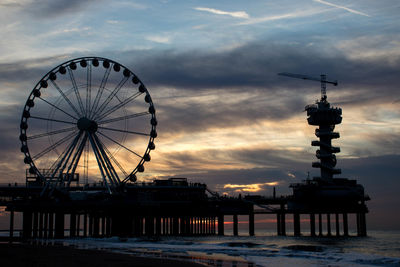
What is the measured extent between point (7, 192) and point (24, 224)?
548 inches

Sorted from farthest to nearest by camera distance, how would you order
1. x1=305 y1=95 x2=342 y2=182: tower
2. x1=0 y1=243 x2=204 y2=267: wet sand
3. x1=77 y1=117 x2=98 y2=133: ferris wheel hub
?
x1=305 y1=95 x2=342 y2=182: tower, x1=77 y1=117 x2=98 y2=133: ferris wheel hub, x1=0 y1=243 x2=204 y2=267: wet sand

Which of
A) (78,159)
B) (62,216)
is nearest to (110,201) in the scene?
(62,216)

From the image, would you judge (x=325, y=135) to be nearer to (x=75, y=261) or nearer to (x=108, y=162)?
(x=108, y=162)

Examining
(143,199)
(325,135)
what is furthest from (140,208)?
(325,135)

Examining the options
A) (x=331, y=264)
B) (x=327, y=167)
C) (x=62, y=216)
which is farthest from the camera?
(x=327, y=167)

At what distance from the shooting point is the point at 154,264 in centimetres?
3375

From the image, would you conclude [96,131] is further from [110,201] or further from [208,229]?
[208,229]

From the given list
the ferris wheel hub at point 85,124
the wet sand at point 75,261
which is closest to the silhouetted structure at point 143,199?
the ferris wheel hub at point 85,124

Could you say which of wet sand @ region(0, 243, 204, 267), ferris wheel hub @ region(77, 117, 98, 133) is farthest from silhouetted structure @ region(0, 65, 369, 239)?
wet sand @ region(0, 243, 204, 267)

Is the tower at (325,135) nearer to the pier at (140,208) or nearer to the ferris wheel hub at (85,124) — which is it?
the pier at (140,208)

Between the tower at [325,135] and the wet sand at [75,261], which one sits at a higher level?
the tower at [325,135]

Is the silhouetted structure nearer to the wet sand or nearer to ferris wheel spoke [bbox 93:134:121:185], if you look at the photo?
ferris wheel spoke [bbox 93:134:121:185]

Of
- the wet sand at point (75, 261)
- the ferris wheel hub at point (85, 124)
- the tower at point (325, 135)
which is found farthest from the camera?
the tower at point (325, 135)

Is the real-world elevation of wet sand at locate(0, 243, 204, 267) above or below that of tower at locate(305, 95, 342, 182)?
below
